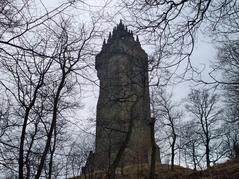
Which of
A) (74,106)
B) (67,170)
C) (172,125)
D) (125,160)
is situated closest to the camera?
(74,106)

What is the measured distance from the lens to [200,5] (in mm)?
4754

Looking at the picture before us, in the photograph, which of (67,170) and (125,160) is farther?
(125,160)

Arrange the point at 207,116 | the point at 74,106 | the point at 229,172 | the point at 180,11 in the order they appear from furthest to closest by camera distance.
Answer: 1. the point at 207,116
2. the point at 229,172
3. the point at 74,106
4. the point at 180,11

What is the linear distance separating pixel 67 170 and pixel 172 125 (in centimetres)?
991

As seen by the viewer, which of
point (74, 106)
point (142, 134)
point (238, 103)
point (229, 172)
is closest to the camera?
point (74, 106)

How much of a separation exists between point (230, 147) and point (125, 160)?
38.9 feet

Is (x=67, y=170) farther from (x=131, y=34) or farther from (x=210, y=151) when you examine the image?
(x=131, y=34)

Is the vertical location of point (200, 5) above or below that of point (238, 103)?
below

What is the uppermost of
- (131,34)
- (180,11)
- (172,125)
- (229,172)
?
(172,125)

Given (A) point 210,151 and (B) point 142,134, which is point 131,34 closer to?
(A) point 210,151

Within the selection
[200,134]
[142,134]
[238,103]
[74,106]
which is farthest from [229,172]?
[142,134]

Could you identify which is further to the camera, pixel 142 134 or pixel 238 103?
pixel 142 134

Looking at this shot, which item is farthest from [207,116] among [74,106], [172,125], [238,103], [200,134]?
[74,106]

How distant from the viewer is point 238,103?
19.7 metres
